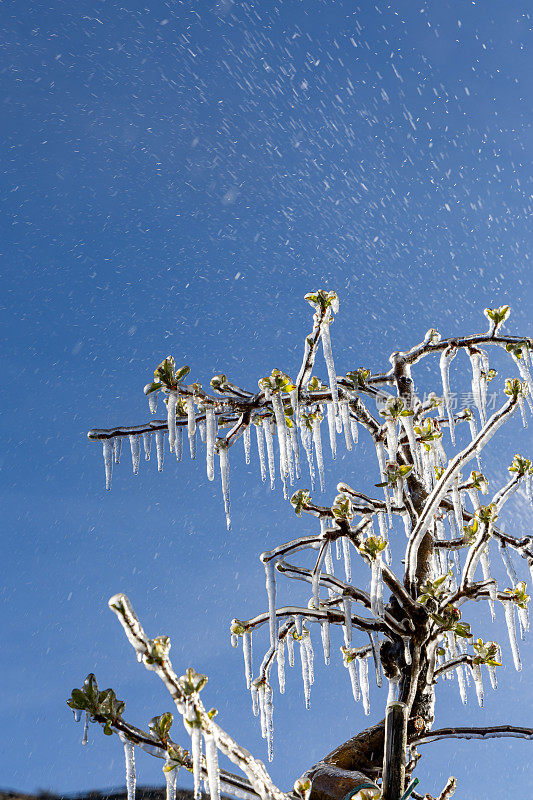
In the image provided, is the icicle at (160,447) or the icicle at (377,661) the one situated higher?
the icicle at (160,447)

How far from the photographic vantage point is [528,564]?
255 cm

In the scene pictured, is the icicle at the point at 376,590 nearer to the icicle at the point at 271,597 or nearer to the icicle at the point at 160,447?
the icicle at the point at 271,597

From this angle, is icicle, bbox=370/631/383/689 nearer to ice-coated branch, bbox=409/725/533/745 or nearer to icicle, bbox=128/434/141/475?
ice-coated branch, bbox=409/725/533/745

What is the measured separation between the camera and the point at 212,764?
1393mm

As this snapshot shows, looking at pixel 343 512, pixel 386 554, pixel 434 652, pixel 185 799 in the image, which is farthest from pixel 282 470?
pixel 185 799

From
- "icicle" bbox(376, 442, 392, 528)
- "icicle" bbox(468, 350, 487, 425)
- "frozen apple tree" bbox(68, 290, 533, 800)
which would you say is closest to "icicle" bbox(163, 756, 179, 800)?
"frozen apple tree" bbox(68, 290, 533, 800)

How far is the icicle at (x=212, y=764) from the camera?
1.39 meters

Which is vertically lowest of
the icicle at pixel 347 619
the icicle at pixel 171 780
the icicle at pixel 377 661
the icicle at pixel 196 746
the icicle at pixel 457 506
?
the icicle at pixel 171 780

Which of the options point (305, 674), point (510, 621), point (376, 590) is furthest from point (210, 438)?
point (510, 621)

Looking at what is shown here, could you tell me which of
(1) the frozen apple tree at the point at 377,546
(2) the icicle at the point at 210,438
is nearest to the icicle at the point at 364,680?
(1) the frozen apple tree at the point at 377,546

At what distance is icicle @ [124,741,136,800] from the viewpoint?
1580 mm

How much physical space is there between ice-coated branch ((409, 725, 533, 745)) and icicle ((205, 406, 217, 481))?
1168 millimetres

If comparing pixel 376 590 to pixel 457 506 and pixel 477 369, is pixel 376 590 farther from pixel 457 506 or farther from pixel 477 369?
pixel 477 369

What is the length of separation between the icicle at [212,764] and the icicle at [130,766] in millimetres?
269
